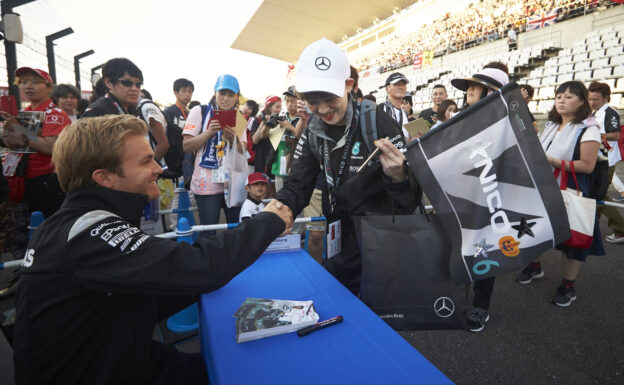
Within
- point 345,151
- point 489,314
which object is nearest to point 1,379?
point 345,151

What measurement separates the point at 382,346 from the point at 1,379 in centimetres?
146

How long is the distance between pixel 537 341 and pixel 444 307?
1830 mm

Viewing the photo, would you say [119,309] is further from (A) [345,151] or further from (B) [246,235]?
(A) [345,151]

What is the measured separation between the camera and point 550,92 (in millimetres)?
11781

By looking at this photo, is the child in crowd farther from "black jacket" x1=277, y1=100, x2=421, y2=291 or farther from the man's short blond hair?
the man's short blond hair

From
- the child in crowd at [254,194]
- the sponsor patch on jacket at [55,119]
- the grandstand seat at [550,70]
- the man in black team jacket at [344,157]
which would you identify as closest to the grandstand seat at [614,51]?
the grandstand seat at [550,70]

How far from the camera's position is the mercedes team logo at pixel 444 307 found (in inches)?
57.0

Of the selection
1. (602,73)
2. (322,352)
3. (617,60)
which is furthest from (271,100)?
(617,60)

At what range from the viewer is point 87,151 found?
4.01 feet

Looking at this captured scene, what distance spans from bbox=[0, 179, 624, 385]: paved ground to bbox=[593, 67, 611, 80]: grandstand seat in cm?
1049

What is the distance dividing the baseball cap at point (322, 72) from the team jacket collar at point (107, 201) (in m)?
0.96

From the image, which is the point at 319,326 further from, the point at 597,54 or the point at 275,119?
the point at 597,54

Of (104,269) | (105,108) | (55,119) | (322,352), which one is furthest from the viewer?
(55,119)

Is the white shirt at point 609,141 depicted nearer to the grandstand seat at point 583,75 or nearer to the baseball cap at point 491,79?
the baseball cap at point 491,79
